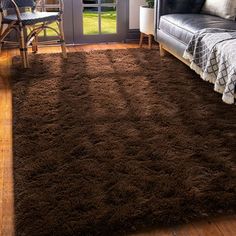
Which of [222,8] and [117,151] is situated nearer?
[117,151]

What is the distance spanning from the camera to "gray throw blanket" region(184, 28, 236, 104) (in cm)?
215

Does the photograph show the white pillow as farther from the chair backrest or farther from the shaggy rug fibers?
the chair backrest

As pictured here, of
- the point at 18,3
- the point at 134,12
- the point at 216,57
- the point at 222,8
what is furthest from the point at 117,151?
the point at 134,12

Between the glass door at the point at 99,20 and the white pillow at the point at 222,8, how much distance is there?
1199mm

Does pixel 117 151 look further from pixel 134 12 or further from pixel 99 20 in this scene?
pixel 134 12

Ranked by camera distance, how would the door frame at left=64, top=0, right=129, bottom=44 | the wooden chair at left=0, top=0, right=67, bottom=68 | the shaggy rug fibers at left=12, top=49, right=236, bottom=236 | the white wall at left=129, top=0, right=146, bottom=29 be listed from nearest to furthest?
the shaggy rug fibers at left=12, top=49, right=236, bottom=236
the wooden chair at left=0, top=0, right=67, bottom=68
the door frame at left=64, top=0, right=129, bottom=44
the white wall at left=129, top=0, right=146, bottom=29

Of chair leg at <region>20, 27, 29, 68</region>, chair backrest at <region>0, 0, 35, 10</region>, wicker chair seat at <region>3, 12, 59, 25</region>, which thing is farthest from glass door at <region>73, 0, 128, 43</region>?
chair leg at <region>20, 27, 29, 68</region>

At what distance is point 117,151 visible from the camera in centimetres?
190

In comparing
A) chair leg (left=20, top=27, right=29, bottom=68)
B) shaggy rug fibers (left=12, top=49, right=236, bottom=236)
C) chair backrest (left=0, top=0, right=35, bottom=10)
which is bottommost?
shaggy rug fibers (left=12, top=49, right=236, bottom=236)

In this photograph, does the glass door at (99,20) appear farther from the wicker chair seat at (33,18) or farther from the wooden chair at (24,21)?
the wicker chair seat at (33,18)

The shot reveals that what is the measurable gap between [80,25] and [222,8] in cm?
170

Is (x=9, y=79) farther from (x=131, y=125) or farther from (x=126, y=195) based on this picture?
(x=126, y=195)

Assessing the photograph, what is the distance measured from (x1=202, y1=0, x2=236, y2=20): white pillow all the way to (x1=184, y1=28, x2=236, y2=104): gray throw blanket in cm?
58

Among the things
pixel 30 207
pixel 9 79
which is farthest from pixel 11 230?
pixel 9 79
